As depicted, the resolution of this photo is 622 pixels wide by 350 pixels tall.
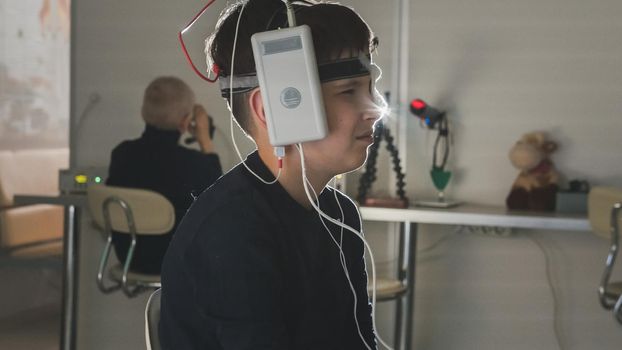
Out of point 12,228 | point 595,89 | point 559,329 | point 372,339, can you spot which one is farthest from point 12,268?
point 372,339

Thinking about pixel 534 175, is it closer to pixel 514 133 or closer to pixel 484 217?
pixel 514 133

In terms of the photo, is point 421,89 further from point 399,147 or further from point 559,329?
point 559,329

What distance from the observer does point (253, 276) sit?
752 millimetres

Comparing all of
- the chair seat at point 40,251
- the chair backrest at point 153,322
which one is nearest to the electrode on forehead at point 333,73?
the chair backrest at point 153,322

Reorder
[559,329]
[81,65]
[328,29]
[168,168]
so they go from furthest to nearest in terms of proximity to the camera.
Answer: [81,65], [559,329], [168,168], [328,29]

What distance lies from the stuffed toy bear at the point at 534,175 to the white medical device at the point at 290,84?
204cm

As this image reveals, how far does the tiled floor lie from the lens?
3184mm

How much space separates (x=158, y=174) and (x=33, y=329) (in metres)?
1.05

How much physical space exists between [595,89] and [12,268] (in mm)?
2270

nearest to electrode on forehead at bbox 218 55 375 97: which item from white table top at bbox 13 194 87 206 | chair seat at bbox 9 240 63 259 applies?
white table top at bbox 13 194 87 206

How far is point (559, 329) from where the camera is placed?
2.91 m

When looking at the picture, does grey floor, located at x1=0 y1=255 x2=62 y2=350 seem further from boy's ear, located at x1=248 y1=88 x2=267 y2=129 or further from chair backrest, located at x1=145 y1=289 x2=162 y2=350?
boy's ear, located at x1=248 y1=88 x2=267 y2=129

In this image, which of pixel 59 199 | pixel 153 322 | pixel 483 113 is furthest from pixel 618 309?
pixel 59 199

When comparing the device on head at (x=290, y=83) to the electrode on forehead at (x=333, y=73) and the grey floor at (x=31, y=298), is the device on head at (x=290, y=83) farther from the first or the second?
the grey floor at (x=31, y=298)
